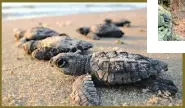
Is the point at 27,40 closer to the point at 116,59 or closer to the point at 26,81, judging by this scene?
the point at 26,81

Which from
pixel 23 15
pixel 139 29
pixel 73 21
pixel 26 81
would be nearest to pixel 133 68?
pixel 26 81

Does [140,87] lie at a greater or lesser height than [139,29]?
lesser

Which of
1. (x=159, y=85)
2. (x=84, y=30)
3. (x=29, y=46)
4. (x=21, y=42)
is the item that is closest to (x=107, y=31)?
(x=84, y=30)

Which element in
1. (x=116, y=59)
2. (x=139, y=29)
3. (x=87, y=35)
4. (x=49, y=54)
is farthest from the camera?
(x=139, y=29)

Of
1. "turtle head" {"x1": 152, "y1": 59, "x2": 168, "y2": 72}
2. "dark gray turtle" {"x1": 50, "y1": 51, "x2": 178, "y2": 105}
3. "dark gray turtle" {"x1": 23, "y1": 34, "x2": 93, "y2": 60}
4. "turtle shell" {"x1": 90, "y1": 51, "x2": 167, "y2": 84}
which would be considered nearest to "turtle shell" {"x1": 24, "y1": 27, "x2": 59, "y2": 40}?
"dark gray turtle" {"x1": 23, "y1": 34, "x2": 93, "y2": 60}

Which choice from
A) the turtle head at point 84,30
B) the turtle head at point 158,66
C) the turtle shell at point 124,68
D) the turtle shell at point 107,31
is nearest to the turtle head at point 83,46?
the turtle shell at point 124,68

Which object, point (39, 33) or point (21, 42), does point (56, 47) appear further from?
point (21, 42)

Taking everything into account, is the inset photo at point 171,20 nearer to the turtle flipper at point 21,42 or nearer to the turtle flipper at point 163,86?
the turtle flipper at point 163,86

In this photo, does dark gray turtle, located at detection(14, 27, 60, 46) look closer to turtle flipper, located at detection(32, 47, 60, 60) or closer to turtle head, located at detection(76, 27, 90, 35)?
turtle flipper, located at detection(32, 47, 60, 60)

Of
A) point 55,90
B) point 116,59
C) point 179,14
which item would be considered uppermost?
point 179,14
